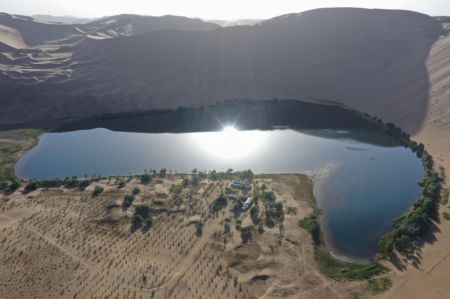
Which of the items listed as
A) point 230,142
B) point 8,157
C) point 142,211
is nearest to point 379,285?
point 142,211

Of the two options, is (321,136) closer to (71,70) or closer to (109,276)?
(109,276)

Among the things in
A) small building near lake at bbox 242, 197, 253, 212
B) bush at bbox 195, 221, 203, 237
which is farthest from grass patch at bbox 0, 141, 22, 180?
small building near lake at bbox 242, 197, 253, 212

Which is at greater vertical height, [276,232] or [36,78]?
[36,78]

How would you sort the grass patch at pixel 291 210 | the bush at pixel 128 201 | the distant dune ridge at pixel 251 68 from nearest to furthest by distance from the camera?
1. the grass patch at pixel 291 210
2. the bush at pixel 128 201
3. the distant dune ridge at pixel 251 68

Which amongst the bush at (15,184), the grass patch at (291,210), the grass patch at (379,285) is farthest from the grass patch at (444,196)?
the bush at (15,184)

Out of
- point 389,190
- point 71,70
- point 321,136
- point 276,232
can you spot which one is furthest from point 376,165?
point 71,70

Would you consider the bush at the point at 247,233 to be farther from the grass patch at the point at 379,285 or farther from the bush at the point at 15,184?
the bush at the point at 15,184
